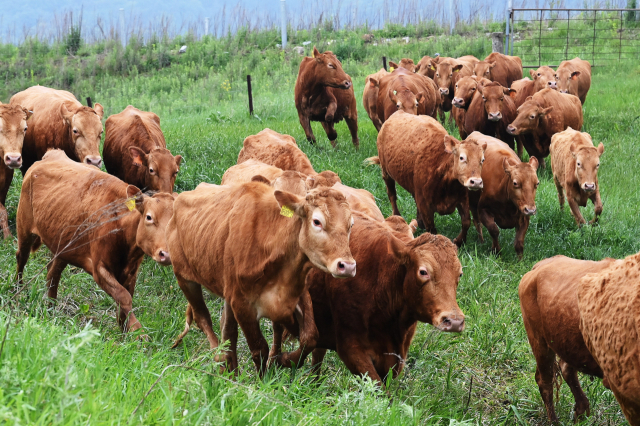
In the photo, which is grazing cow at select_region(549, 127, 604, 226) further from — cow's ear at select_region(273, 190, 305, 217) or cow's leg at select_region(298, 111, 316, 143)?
cow's ear at select_region(273, 190, 305, 217)

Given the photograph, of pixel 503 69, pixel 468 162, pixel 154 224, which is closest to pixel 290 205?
pixel 154 224

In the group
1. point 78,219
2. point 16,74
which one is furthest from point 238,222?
point 16,74

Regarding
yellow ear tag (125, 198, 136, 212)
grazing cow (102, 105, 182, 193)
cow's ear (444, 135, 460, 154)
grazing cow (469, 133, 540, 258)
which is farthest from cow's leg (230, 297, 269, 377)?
grazing cow (469, 133, 540, 258)

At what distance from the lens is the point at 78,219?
7281 mm

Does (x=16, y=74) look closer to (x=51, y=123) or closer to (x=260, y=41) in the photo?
(x=260, y=41)

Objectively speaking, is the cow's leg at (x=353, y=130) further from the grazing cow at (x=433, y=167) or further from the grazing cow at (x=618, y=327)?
the grazing cow at (x=618, y=327)

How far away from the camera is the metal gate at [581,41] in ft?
82.2

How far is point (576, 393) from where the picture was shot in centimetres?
588

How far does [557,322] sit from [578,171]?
6.34 meters

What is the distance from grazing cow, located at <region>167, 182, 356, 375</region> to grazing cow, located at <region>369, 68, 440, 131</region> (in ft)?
27.3

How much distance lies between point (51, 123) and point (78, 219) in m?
3.94

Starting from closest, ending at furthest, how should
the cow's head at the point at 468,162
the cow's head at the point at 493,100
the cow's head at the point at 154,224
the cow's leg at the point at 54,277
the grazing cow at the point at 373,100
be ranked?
the cow's head at the point at 154,224 < the cow's leg at the point at 54,277 < the cow's head at the point at 468,162 < the cow's head at the point at 493,100 < the grazing cow at the point at 373,100

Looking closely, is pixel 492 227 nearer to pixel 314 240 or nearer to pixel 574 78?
pixel 314 240

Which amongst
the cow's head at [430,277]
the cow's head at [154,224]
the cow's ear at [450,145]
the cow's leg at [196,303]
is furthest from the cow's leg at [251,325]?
the cow's ear at [450,145]
